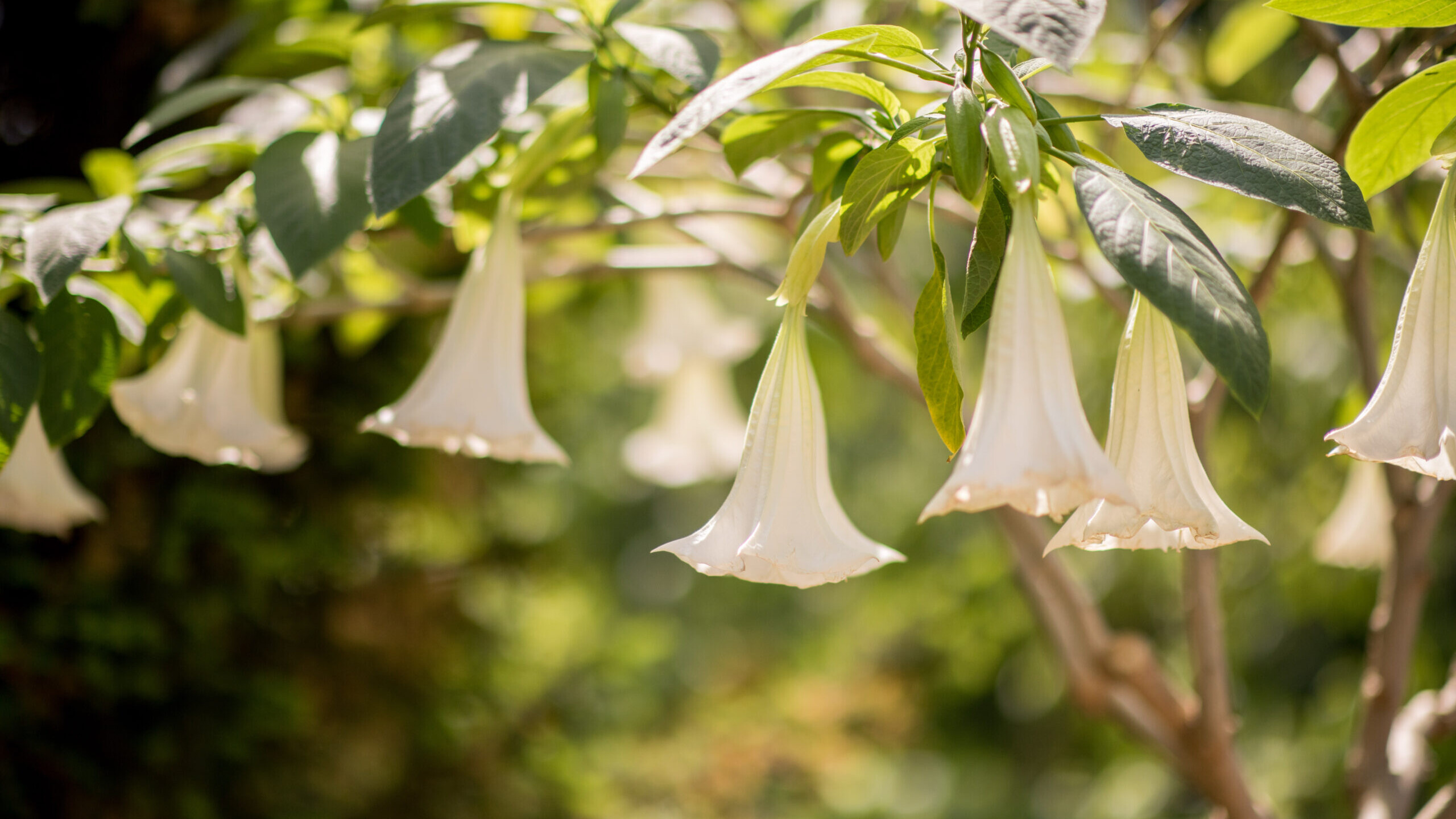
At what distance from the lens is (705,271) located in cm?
76

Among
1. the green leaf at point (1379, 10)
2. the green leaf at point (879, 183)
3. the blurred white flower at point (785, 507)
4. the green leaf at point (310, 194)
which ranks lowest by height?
the blurred white flower at point (785, 507)

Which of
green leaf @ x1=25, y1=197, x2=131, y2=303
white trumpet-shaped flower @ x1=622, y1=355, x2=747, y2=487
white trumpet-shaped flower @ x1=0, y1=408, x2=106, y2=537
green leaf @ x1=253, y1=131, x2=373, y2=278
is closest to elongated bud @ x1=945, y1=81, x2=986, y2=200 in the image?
green leaf @ x1=253, y1=131, x2=373, y2=278

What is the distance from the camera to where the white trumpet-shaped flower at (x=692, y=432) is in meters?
1.11

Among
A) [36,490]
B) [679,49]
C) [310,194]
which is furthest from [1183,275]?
[36,490]

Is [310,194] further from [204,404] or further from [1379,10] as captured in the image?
[1379,10]

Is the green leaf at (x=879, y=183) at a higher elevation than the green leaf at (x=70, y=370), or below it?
higher

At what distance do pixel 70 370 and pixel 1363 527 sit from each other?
95 cm

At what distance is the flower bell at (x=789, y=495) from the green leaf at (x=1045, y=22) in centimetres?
9

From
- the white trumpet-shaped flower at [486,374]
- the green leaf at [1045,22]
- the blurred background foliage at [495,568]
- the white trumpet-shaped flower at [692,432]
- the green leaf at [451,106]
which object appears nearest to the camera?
the green leaf at [1045,22]

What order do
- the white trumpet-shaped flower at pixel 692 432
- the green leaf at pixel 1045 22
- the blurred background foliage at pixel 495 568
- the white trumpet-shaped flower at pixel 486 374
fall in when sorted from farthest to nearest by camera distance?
the white trumpet-shaped flower at pixel 692 432, the blurred background foliage at pixel 495 568, the white trumpet-shaped flower at pixel 486 374, the green leaf at pixel 1045 22

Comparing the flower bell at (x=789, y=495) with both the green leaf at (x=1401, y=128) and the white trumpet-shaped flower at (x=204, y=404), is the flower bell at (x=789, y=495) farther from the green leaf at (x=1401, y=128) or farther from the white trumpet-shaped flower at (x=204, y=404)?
the white trumpet-shaped flower at (x=204, y=404)

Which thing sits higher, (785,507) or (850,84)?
(850,84)

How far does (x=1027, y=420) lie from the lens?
12.0 inches

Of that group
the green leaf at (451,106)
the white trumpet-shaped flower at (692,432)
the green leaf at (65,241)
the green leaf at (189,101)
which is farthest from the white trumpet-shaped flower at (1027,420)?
the white trumpet-shaped flower at (692,432)
